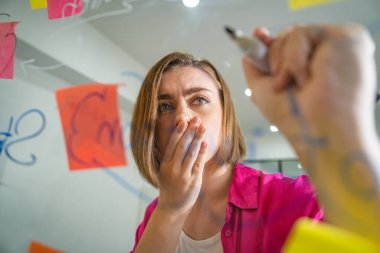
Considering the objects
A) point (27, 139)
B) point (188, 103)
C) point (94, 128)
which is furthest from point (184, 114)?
point (27, 139)

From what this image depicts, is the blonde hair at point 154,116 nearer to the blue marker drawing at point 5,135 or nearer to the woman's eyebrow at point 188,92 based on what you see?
the woman's eyebrow at point 188,92

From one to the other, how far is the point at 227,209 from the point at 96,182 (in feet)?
0.61

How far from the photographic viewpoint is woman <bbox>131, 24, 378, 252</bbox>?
Answer: 30 centimetres

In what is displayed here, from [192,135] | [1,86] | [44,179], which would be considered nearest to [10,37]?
[1,86]

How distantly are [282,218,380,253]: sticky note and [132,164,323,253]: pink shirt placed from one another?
0.14 meters

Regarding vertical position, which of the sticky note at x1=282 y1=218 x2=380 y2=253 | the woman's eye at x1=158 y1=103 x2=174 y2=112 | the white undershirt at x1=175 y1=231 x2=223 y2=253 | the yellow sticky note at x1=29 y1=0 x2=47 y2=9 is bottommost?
the white undershirt at x1=175 y1=231 x2=223 y2=253

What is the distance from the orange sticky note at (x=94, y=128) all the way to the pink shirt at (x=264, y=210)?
0.16 meters

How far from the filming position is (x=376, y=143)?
0.14 m

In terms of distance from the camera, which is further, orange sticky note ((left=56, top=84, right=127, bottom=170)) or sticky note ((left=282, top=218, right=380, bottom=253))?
orange sticky note ((left=56, top=84, right=127, bottom=170))

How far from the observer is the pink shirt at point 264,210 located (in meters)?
0.27

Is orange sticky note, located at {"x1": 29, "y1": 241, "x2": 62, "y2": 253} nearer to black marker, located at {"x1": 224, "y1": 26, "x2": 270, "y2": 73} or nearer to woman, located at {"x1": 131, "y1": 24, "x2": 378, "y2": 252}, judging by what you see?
woman, located at {"x1": 131, "y1": 24, "x2": 378, "y2": 252}

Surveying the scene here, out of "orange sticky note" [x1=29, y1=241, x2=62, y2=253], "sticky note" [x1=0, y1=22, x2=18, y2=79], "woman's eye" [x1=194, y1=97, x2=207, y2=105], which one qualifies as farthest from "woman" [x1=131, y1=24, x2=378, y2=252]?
"sticky note" [x1=0, y1=22, x2=18, y2=79]

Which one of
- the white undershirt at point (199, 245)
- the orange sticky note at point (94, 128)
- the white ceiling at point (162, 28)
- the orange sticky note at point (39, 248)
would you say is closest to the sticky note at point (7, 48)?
the white ceiling at point (162, 28)

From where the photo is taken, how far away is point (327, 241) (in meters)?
0.12
